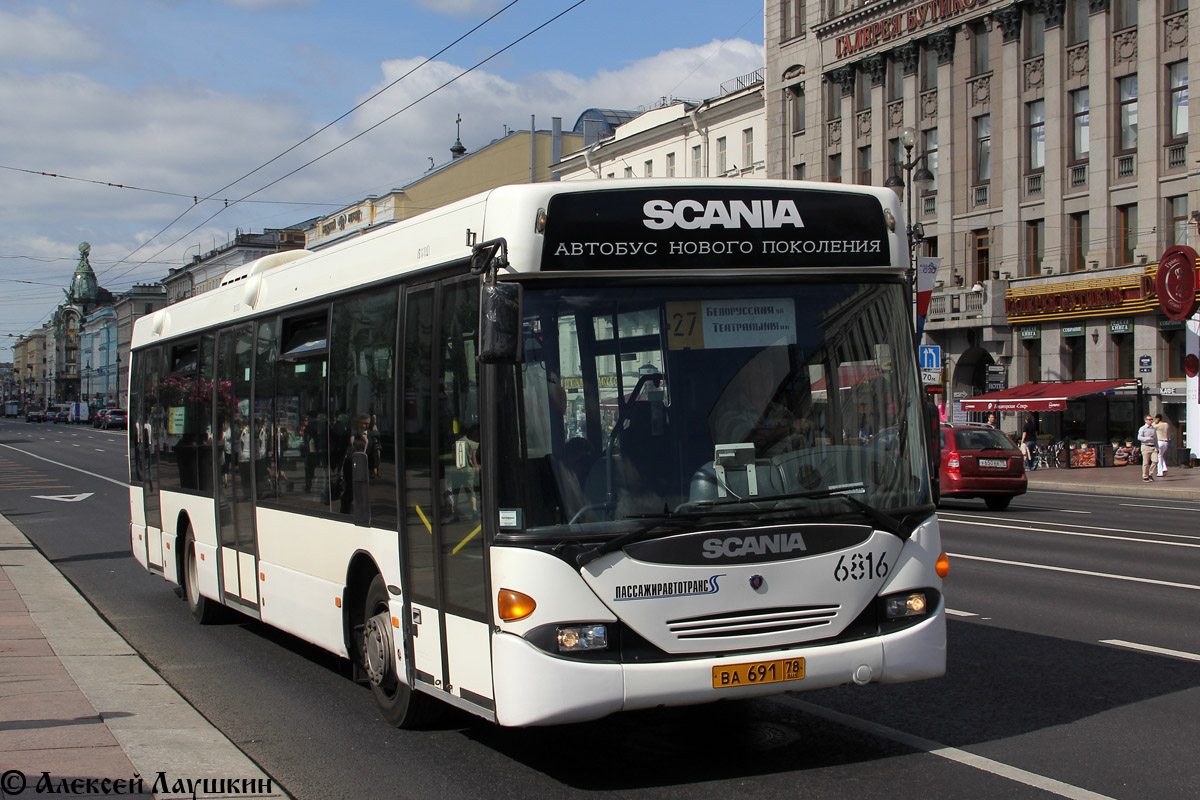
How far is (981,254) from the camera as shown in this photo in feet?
152

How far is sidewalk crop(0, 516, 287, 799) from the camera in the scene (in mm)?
5984

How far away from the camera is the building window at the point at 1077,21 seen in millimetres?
41812

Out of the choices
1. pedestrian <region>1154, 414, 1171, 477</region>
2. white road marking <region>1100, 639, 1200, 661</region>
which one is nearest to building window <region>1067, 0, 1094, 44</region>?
pedestrian <region>1154, 414, 1171, 477</region>

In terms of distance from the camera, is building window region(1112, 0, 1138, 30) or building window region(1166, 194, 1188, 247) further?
building window region(1112, 0, 1138, 30)

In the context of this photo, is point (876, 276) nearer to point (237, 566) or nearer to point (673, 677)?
point (673, 677)

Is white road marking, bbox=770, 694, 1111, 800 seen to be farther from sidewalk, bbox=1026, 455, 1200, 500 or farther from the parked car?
sidewalk, bbox=1026, 455, 1200, 500

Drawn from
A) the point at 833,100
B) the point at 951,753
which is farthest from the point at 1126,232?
the point at 951,753

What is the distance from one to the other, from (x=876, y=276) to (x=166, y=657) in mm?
6147

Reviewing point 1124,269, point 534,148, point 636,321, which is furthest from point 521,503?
point 534,148

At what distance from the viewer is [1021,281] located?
44.3m

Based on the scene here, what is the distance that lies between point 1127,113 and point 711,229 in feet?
126

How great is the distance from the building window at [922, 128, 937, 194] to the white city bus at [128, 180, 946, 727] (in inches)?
1694

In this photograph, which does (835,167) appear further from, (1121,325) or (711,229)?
(711,229)

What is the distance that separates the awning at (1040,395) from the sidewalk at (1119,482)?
2.25 m
